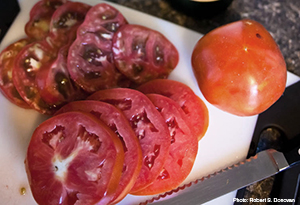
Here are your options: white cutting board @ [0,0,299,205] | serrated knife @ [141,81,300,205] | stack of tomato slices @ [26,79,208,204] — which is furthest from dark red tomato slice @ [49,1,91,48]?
serrated knife @ [141,81,300,205]

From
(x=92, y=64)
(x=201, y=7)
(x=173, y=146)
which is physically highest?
(x=201, y=7)

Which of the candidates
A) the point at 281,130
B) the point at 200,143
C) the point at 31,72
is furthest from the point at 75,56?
the point at 281,130

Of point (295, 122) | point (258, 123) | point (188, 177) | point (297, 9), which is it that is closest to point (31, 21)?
point (188, 177)

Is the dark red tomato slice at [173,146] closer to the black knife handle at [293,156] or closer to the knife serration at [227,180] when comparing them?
the knife serration at [227,180]

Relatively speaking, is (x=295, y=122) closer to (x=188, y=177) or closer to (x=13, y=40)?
(x=188, y=177)

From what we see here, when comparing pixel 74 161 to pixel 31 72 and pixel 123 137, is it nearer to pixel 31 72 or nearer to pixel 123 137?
pixel 123 137

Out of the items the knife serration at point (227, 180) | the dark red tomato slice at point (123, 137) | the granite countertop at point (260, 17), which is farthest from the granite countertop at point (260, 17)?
the dark red tomato slice at point (123, 137)
